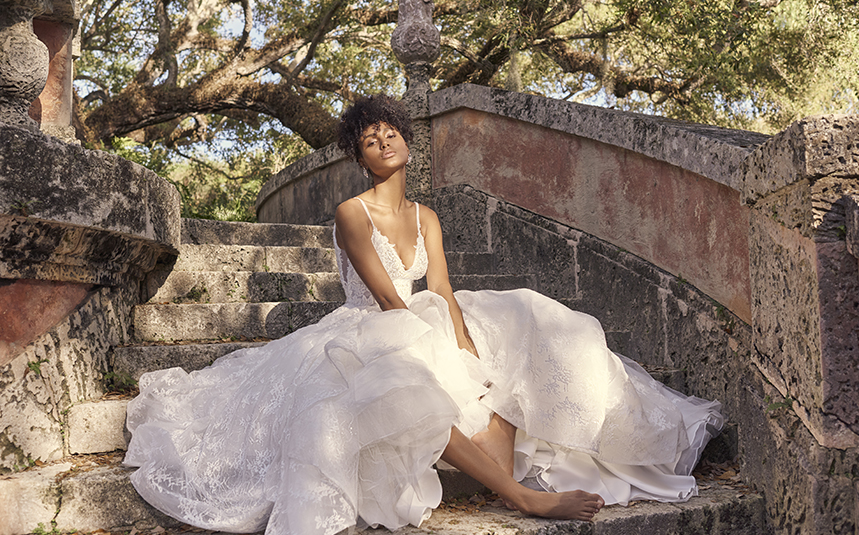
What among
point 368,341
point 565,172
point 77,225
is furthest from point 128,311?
point 565,172

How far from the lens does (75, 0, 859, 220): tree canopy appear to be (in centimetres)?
873

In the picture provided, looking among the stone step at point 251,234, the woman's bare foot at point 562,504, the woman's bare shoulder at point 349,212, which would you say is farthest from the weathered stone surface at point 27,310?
the stone step at point 251,234

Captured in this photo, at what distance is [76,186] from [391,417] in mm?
1503

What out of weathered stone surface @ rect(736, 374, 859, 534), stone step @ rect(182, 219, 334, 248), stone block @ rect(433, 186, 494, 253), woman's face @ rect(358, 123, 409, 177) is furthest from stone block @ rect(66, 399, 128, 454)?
stone block @ rect(433, 186, 494, 253)

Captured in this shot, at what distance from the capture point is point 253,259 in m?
4.48

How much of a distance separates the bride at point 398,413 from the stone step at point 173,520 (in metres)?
0.07

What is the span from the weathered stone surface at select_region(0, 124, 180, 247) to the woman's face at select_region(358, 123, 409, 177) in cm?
100

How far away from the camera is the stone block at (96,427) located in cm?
273

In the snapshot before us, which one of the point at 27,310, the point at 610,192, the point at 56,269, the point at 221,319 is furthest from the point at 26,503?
the point at 610,192

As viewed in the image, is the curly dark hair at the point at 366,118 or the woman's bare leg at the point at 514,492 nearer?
the woman's bare leg at the point at 514,492

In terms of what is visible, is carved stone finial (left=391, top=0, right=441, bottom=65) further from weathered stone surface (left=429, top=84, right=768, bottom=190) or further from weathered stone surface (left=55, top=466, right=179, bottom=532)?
weathered stone surface (left=55, top=466, right=179, bottom=532)

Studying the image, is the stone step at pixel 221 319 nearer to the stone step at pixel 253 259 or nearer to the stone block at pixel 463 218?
the stone step at pixel 253 259

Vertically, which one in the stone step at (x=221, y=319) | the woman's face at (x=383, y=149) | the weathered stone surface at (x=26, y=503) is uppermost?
→ the woman's face at (x=383, y=149)

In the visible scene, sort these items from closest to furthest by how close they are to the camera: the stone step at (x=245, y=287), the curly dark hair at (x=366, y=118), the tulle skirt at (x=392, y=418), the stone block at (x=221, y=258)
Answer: the tulle skirt at (x=392, y=418) → the curly dark hair at (x=366, y=118) → the stone step at (x=245, y=287) → the stone block at (x=221, y=258)
